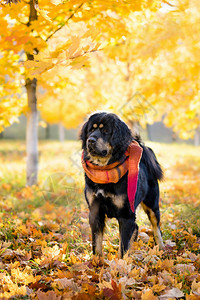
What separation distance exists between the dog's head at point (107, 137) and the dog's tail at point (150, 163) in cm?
67

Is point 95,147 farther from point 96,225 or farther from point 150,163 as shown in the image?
point 150,163

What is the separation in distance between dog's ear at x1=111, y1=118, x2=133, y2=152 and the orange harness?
0.35ft

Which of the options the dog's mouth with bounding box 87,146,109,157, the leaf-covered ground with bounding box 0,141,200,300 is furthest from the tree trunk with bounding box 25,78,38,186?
the dog's mouth with bounding box 87,146,109,157

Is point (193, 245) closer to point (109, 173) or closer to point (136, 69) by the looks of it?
point (109, 173)

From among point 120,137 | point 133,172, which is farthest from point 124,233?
point 120,137

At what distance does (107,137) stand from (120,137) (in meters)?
0.14

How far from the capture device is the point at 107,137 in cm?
322

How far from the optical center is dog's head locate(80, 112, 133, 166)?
3162 millimetres

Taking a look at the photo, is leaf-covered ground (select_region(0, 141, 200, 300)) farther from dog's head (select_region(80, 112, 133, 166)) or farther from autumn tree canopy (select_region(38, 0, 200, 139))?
autumn tree canopy (select_region(38, 0, 200, 139))

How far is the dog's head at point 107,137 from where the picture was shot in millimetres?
3162

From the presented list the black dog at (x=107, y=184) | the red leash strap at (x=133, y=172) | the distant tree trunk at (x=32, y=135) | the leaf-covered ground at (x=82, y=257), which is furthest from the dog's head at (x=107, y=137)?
the distant tree trunk at (x=32, y=135)

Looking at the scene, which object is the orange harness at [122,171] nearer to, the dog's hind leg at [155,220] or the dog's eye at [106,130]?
the dog's eye at [106,130]

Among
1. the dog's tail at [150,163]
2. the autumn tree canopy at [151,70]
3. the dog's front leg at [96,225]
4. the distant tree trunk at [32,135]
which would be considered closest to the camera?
the dog's front leg at [96,225]

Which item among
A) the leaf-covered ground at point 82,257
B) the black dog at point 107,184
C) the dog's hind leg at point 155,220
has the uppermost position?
the black dog at point 107,184
